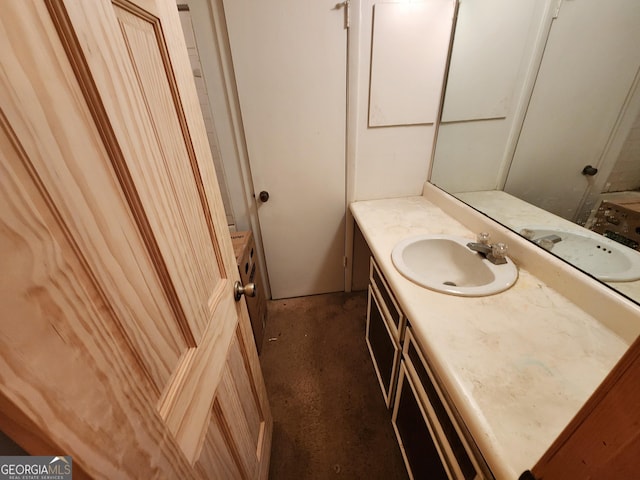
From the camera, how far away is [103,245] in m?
0.29

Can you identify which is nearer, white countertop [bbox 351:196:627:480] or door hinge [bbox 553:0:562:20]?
white countertop [bbox 351:196:627:480]

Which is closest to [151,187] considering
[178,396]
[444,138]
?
[178,396]

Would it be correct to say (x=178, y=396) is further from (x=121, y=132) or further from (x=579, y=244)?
(x=579, y=244)

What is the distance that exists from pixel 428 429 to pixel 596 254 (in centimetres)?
74

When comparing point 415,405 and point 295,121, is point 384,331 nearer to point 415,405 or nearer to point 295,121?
point 415,405

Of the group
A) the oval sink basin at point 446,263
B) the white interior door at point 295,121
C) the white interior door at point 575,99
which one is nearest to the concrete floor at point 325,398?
the white interior door at point 295,121

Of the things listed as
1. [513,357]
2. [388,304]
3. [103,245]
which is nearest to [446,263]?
[388,304]

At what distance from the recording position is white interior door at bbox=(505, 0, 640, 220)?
70cm

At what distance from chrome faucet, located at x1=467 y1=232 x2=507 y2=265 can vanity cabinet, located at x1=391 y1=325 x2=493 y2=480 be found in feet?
1.43

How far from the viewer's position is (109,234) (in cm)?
30

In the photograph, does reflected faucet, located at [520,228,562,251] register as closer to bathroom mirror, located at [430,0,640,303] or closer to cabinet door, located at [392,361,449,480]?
bathroom mirror, located at [430,0,640,303]

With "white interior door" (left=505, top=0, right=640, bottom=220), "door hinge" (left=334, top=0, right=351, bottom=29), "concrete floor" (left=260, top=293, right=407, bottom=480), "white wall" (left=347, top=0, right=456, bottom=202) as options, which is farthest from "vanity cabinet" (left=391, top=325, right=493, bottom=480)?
"door hinge" (left=334, top=0, right=351, bottom=29)

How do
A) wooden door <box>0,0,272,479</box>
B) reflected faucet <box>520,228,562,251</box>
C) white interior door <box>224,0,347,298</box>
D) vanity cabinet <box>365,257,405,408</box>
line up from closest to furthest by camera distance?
wooden door <box>0,0,272,479</box> → reflected faucet <box>520,228,562,251</box> → vanity cabinet <box>365,257,405,408</box> → white interior door <box>224,0,347,298</box>

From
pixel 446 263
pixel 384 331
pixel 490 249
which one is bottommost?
pixel 384 331
